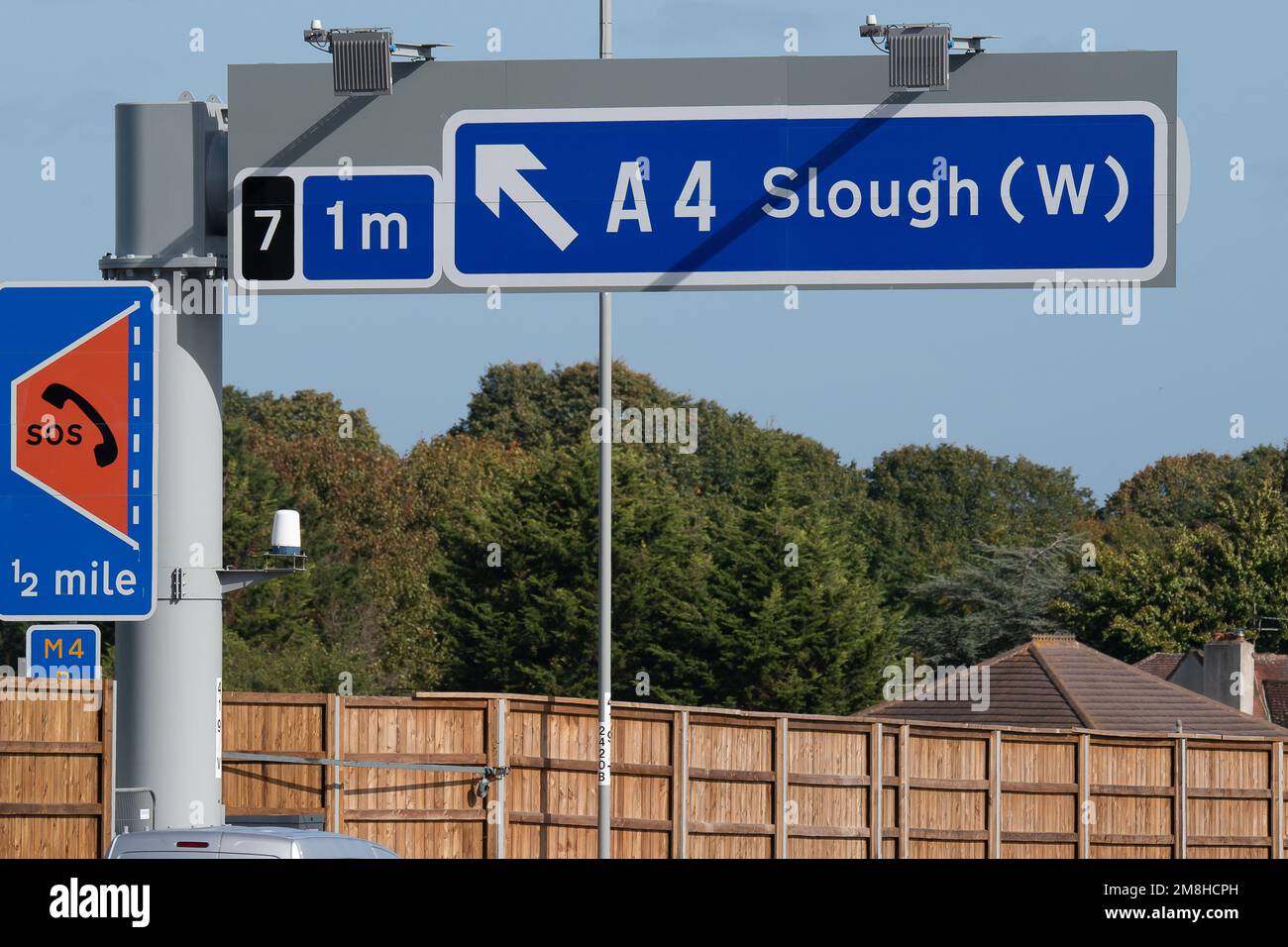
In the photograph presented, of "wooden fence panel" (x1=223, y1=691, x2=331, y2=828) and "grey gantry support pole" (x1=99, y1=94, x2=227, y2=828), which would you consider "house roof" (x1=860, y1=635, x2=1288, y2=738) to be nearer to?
"wooden fence panel" (x1=223, y1=691, x2=331, y2=828)

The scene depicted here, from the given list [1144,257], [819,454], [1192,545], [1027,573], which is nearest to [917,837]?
[1144,257]

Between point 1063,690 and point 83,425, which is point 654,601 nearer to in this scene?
point 1063,690

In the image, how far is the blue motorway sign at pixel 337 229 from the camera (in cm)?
584

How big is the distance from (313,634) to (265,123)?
54.3 meters

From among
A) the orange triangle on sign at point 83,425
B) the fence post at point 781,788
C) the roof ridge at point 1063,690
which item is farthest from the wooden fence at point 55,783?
the roof ridge at point 1063,690

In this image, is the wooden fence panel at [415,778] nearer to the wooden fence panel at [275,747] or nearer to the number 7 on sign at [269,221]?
the wooden fence panel at [275,747]

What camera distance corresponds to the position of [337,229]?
586cm

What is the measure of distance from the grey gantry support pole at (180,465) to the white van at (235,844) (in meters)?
0.08

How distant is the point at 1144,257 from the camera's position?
18.7 ft

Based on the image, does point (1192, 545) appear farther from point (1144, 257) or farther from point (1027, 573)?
point (1144, 257)

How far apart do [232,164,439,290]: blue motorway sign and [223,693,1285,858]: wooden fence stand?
13.6 metres

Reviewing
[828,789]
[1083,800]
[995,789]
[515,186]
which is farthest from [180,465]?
[1083,800]

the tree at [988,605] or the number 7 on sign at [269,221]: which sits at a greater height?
the number 7 on sign at [269,221]

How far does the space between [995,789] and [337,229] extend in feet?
60.1
